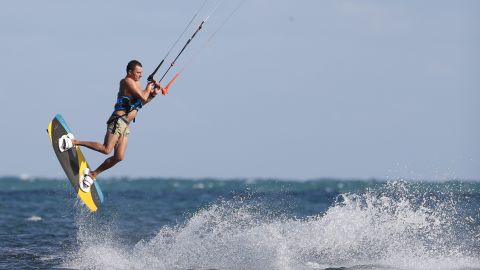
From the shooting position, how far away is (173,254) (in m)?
13.5

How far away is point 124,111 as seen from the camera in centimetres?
1261

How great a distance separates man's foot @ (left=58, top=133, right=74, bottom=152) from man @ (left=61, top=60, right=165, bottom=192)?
0.83ft

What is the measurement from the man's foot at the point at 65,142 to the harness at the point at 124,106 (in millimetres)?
873

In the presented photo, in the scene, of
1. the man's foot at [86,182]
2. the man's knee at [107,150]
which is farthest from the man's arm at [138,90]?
the man's foot at [86,182]

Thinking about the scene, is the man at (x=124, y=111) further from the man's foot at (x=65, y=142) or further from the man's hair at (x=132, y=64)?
the man's foot at (x=65, y=142)

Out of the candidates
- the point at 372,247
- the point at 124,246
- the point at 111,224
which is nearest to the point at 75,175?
the point at 124,246

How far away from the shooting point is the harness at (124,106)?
41.1 ft

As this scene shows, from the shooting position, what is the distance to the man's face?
40.5 feet

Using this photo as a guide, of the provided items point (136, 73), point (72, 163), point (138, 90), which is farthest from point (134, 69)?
point (72, 163)

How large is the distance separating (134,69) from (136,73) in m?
0.07

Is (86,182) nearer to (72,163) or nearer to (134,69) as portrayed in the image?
(72,163)

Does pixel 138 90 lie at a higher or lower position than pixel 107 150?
higher

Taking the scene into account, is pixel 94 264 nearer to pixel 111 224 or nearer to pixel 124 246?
pixel 124 246

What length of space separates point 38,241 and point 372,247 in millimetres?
7483
